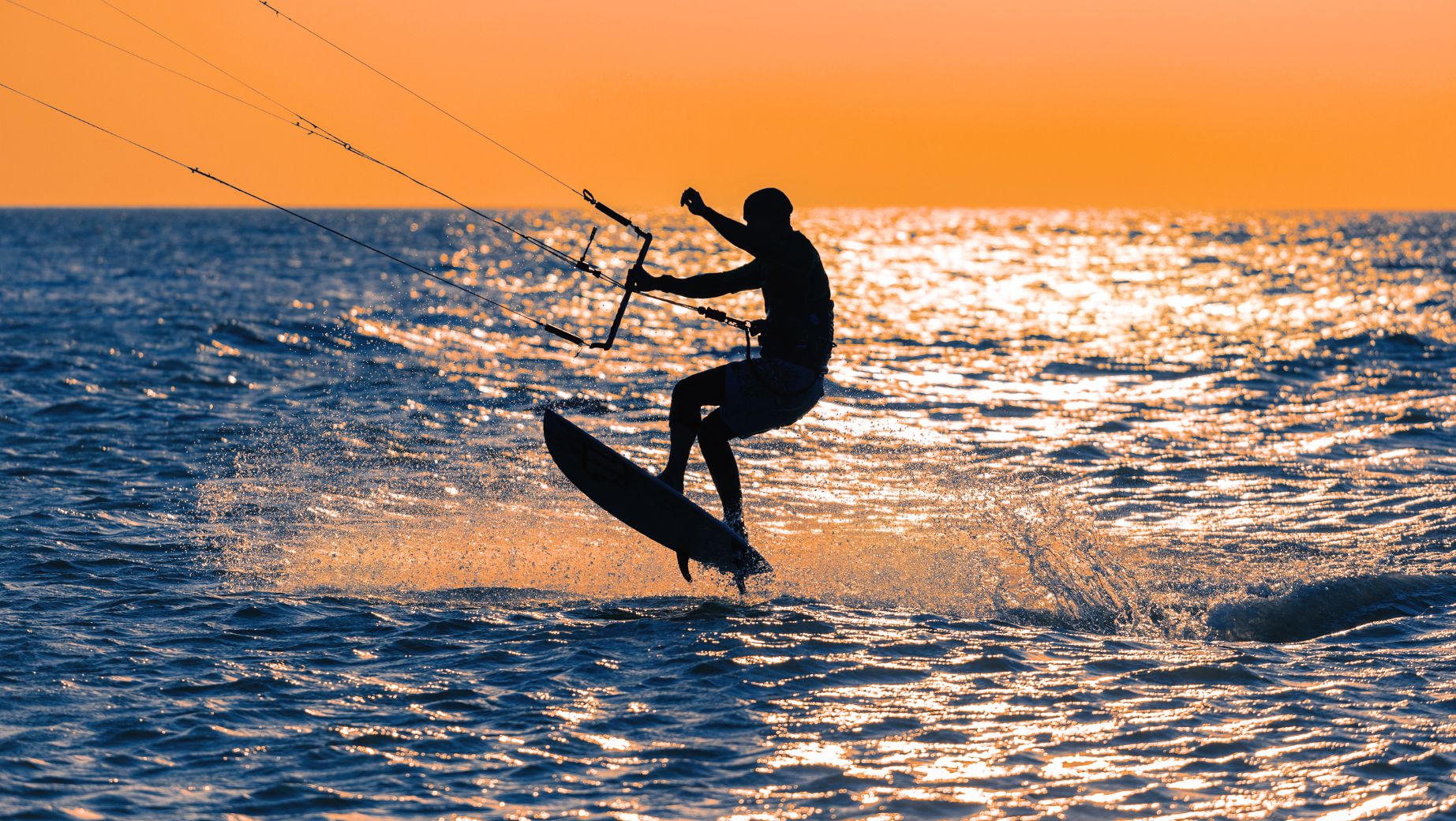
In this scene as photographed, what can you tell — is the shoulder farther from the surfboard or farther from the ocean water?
the ocean water

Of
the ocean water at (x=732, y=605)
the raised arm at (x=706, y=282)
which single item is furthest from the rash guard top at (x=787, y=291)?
the ocean water at (x=732, y=605)

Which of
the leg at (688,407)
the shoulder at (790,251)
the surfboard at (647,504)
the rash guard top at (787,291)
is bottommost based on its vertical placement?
the surfboard at (647,504)

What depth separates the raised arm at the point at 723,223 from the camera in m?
7.98

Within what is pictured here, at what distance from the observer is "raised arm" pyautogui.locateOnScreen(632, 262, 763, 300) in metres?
8.43

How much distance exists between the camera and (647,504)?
898cm

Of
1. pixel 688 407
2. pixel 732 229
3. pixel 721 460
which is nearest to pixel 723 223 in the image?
pixel 732 229

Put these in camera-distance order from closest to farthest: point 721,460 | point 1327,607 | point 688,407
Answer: point 688,407 < point 721,460 < point 1327,607

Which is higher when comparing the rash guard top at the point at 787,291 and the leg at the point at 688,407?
the rash guard top at the point at 787,291

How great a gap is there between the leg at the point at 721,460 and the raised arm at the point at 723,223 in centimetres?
118

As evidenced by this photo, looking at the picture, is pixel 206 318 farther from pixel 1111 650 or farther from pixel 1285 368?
pixel 1111 650

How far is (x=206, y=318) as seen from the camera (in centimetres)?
3334

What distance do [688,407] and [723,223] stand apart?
1379 mm

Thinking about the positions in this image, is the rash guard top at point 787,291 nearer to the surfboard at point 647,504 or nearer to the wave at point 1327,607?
the surfboard at point 647,504

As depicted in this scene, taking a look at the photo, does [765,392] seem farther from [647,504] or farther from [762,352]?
[647,504]
